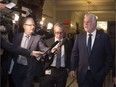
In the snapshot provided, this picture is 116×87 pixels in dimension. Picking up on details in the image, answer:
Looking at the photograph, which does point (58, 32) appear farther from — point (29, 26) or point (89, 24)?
point (89, 24)

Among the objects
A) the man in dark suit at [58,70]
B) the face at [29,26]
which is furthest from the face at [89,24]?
the face at [29,26]

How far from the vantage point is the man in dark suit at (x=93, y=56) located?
10.6ft

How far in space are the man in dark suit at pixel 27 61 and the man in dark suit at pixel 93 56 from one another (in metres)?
0.57

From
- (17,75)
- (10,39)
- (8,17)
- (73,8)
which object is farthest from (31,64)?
(73,8)

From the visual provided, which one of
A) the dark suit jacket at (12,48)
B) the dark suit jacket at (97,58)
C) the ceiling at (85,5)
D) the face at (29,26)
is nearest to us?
the dark suit jacket at (12,48)

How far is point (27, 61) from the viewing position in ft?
11.1

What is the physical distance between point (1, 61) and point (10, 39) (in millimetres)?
389

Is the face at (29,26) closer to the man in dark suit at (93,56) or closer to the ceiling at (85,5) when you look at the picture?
the man in dark suit at (93,56)

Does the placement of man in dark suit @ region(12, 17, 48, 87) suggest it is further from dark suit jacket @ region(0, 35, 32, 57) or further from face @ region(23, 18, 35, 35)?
dark suit jacket @ region(0, 35, 32, 57)

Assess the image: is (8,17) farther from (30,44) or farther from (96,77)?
(96,77)

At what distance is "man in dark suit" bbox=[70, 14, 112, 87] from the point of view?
127 inches

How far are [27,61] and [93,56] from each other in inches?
34.9

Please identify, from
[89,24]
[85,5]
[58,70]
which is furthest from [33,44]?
[85,5]

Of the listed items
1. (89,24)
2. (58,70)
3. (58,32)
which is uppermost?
(89,24)
